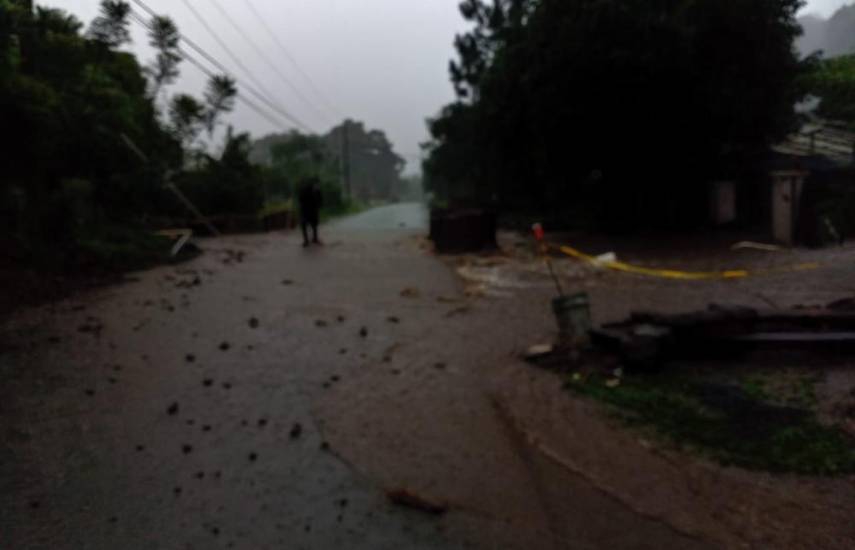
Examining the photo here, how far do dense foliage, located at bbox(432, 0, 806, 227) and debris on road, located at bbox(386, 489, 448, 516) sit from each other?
50.8 feet

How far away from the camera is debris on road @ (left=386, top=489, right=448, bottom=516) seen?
177 inches

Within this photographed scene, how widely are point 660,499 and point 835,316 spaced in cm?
425

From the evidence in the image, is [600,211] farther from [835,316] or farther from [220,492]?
[220,492]

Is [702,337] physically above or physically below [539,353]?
above

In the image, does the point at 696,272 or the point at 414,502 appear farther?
the point at 696,272

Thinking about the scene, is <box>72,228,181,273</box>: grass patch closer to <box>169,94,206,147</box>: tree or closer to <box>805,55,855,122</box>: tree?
<box>169,94,206,147</box>: tree

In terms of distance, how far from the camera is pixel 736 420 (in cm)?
582

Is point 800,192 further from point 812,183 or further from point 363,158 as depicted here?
point 363,158

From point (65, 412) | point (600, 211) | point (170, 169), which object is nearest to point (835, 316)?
point (65, 412)

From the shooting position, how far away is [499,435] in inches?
229

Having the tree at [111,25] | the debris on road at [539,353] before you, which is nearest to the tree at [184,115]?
the tree at [111,25]

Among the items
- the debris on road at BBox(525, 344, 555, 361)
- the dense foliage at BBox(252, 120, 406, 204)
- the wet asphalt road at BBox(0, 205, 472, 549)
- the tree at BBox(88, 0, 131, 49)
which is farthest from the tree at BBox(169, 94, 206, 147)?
the dense foliage at BBox(252, 120, 406, 204)

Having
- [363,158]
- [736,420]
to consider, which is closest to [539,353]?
[736,420]

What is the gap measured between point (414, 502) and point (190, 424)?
2430 millimetres
